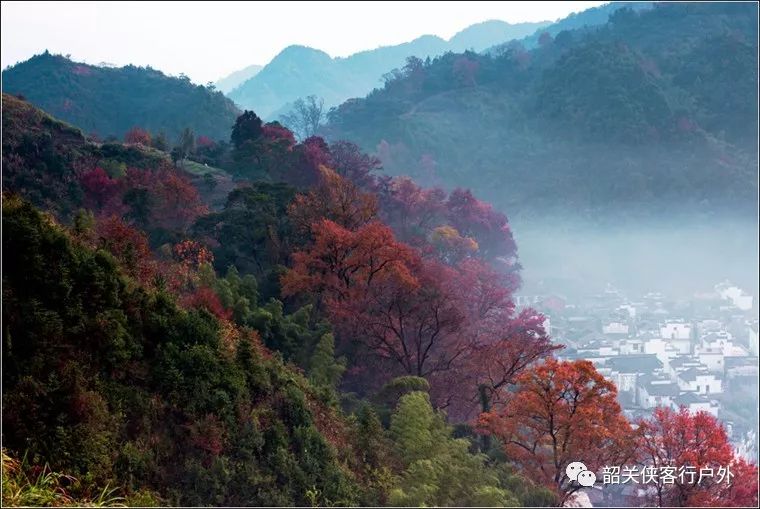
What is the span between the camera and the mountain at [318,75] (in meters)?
65.1

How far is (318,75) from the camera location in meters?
68.1

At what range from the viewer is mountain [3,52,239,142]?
1644 inches

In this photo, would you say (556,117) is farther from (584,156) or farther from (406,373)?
(406,373)

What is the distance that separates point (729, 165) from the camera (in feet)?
138

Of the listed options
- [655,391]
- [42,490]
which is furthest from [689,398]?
[42,490]

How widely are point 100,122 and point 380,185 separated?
2477 cm

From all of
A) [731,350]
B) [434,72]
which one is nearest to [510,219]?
[434,72]

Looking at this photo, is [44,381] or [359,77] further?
[359,77]

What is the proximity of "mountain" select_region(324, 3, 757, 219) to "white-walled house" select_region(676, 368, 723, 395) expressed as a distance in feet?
91.6

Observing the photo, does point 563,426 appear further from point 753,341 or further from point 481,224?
point 481,224

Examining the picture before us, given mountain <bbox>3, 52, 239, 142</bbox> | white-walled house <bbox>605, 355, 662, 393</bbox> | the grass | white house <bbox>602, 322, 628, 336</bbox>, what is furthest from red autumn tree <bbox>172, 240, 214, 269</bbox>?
mountain <bbox>3, 52, 239, 142</bbox>

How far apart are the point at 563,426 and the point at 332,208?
892 cm

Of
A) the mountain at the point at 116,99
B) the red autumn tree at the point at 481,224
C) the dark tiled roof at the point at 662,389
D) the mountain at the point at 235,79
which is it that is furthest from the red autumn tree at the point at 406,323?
the mountain at the point at 235,79

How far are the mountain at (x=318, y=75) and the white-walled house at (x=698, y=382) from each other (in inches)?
2061
